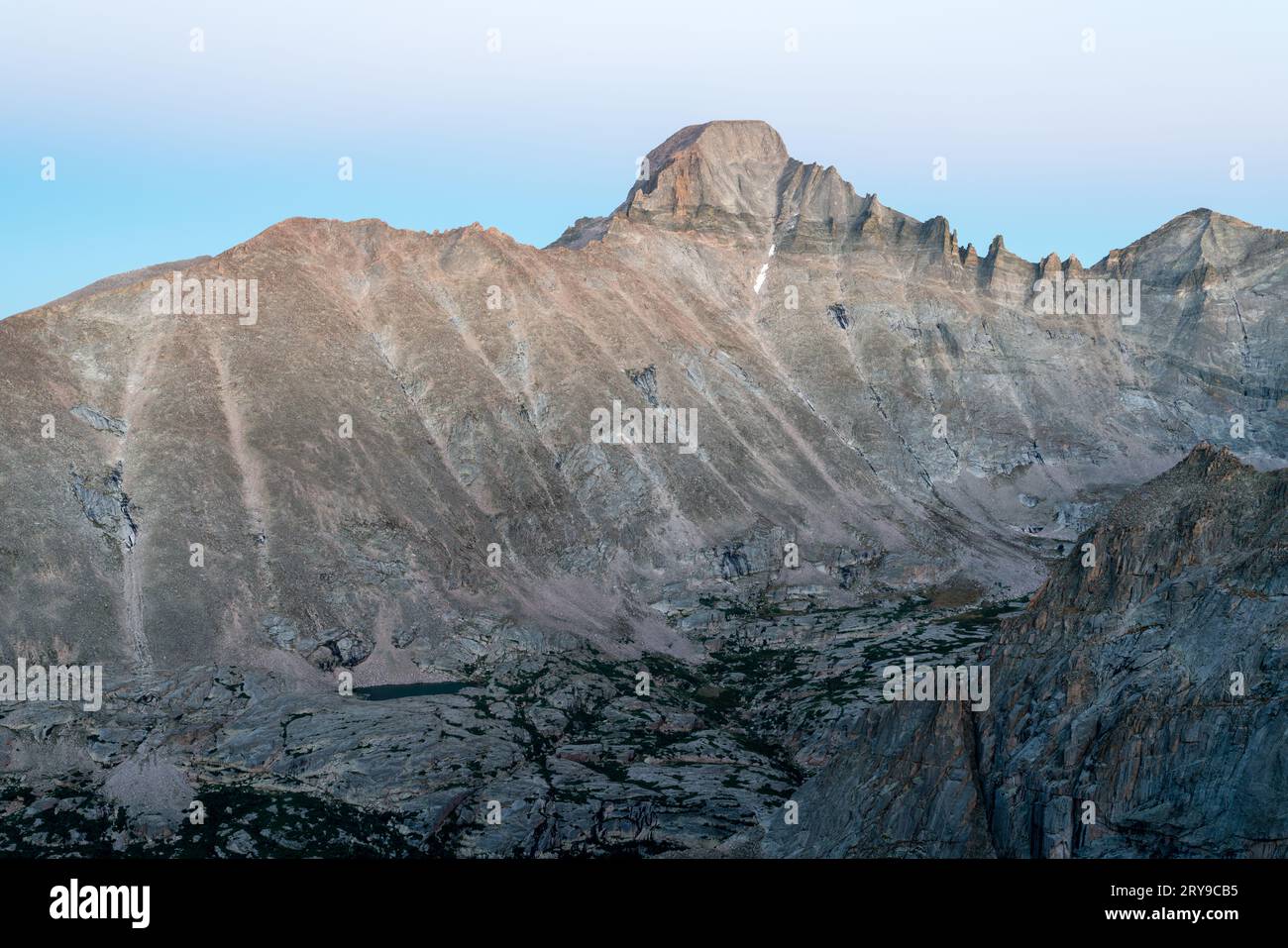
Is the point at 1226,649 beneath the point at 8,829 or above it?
above

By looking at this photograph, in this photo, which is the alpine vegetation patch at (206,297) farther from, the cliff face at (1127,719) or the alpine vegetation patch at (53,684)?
the cliff face at (1127,719)

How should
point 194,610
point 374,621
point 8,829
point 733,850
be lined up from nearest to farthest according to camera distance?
point 733,850, point 8,829, point 194,610, point 374,621

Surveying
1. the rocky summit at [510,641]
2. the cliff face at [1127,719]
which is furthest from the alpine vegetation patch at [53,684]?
the cliff face at [1127,719]

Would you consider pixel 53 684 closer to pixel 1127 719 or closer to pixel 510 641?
pixel 510 641

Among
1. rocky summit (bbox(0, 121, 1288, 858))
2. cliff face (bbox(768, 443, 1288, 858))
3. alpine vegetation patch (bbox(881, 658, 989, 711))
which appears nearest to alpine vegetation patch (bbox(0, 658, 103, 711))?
rocky summit (bbox(0, 121, 1288, 858))

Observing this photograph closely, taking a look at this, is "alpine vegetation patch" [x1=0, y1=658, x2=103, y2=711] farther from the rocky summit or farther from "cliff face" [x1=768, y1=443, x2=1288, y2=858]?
"cliff face" [x1=768, y1=443, x2=1288, y2=858]
